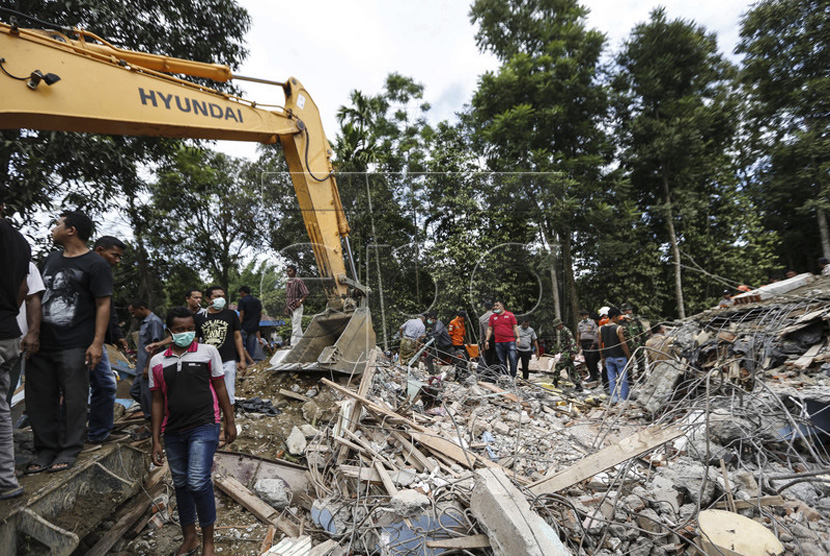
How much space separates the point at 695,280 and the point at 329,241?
13175 mm

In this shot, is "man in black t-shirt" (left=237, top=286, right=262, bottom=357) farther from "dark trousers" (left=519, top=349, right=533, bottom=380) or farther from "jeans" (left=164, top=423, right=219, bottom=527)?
"dark trousers" (left=519, top=349, right=533, bottom=380)

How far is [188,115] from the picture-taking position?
13.0 ft

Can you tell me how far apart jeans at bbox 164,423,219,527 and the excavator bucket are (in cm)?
232

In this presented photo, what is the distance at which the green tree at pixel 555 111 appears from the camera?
40.7ft

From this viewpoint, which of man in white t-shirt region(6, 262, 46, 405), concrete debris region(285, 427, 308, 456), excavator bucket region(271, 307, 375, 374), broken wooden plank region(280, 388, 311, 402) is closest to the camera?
man in white t-shirt region(6, 262, 46, 405)

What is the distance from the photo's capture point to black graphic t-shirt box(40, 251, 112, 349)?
2467mm

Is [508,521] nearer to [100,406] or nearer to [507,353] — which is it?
[100,406]

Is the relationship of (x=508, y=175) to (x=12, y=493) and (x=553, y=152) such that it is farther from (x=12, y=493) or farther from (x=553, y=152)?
(x=12, y=493)

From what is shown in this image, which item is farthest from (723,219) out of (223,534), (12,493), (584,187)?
(12,493)

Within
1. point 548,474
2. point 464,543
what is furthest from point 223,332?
point 548,474

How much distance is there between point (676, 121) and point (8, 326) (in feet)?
53.6

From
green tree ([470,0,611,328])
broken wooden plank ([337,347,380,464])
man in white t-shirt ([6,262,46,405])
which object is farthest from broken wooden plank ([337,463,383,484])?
green tree ([470,0,611,328])

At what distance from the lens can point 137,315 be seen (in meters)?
3.80

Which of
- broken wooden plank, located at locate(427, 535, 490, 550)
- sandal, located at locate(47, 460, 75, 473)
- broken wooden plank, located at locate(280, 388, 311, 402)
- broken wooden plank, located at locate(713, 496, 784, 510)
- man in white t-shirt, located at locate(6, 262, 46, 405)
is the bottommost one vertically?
broken wooden plank, located at locate(713, 496, 784, 510)
